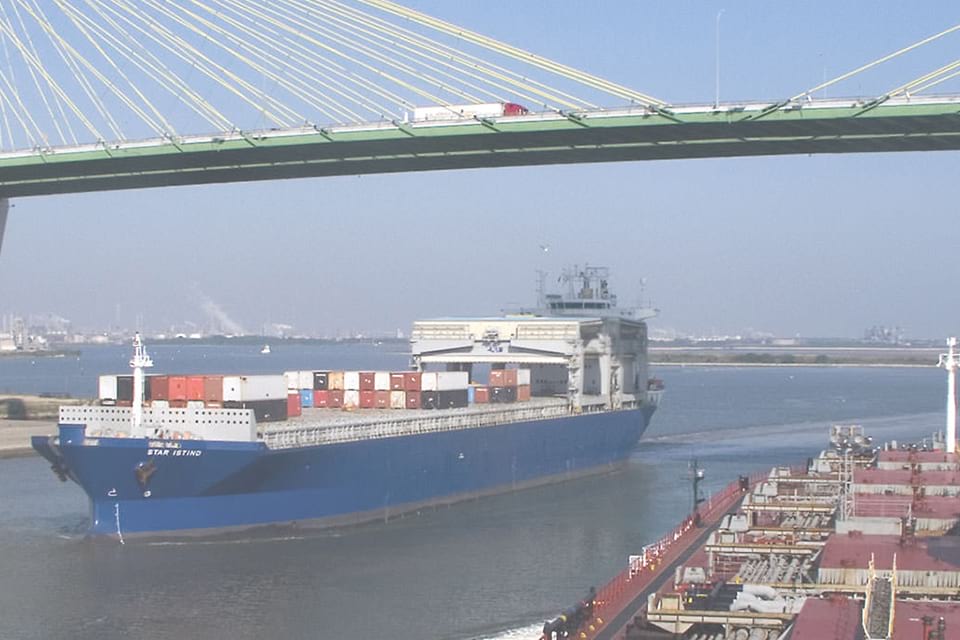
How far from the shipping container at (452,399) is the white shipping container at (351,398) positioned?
1.88 m

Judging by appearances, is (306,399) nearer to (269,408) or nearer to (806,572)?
(269,408)

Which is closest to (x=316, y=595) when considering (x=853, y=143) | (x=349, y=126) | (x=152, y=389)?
(x=152, y=389)

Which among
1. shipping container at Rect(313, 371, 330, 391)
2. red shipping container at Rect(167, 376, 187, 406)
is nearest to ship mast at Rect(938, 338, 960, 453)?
red shipping container at Rect(167, 376, 187, 406)

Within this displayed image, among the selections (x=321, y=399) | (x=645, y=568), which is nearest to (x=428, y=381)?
(x=321, y=399)

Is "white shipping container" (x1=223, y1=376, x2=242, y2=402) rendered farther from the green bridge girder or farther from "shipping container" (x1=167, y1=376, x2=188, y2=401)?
the green bridge girder

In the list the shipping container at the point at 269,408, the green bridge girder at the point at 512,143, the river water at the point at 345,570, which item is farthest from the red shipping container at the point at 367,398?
the green bridge girder at the point at 512,143

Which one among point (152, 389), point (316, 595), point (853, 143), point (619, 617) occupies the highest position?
point (853, 143)

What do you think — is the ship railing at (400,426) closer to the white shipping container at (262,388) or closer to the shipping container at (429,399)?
the shipping container at (429,399)

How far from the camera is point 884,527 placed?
38.1 feet

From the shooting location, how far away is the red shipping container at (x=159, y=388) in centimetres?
2378

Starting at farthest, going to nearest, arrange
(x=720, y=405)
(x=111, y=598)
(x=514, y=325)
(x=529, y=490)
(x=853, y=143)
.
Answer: (x=720, y=405), (x=514, y=325), (x=529, y=490), (x=853, y=143), (x=111, y=598)

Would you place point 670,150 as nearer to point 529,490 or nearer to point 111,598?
point 529,490

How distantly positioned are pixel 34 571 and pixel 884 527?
13.2 m

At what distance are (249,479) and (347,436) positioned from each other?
2.87 m
